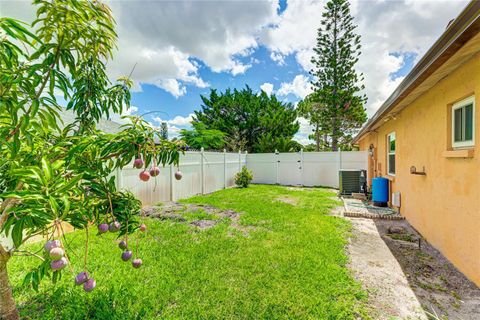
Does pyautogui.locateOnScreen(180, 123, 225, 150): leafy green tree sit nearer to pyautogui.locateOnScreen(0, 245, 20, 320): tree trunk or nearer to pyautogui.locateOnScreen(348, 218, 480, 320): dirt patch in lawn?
pyautogui.locateOnScreen(0, 245, 20, 320): tree trunk

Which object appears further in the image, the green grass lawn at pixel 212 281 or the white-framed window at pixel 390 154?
the white-framed window at pixel 390 154

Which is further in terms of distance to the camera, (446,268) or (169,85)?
(169,85)

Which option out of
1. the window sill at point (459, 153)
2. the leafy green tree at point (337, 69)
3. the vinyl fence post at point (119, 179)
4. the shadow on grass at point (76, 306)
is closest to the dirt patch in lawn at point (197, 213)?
the vinyl fence post at point (119, 179)

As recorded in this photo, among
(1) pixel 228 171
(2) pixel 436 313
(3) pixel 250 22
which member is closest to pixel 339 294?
(2) pixel 436 313

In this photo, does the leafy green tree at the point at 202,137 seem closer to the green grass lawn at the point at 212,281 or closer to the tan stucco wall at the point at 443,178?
the green grass lawn at the point at 212,281

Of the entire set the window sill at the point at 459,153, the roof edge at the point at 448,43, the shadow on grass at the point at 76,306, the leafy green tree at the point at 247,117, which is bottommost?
the shadow on grass at the point at 76,306

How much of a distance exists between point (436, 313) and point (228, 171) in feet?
32.2

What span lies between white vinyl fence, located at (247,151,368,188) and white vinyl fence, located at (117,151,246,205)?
1408 millimetres

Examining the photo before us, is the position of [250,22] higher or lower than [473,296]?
higher

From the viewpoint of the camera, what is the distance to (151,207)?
654 cm

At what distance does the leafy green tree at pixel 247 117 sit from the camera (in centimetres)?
1925

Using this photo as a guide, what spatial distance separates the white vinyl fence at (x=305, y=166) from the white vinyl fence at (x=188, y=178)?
4.62 feet

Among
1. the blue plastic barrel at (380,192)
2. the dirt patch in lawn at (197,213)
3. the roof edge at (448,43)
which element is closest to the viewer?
the roof edge at (448,43)

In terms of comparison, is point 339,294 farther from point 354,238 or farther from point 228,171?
point 228,171
